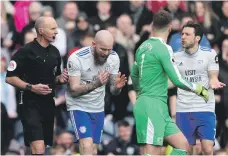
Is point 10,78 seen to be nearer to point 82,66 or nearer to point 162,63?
point 82,66

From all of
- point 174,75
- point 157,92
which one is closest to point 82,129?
point 157,92

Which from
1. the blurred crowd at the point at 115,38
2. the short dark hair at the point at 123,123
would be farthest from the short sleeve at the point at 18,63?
the short dark hair at the point at 123,123

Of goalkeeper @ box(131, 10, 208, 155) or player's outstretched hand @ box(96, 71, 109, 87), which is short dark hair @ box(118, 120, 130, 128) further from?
goalkeeper @ box(131, 10, 208, 155)

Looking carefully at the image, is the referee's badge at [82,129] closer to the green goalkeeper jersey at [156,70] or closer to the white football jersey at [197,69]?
the green goalkeeper jersey at [156,70]

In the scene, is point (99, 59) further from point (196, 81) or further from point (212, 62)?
point (212, 62)

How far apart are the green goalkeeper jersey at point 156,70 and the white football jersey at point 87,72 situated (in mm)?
1123

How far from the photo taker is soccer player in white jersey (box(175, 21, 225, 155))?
15.8m

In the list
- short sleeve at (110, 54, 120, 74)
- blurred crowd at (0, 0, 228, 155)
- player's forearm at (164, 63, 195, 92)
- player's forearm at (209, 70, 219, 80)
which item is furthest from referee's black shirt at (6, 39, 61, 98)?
blurred crowd at (0, 0, 228, 155)

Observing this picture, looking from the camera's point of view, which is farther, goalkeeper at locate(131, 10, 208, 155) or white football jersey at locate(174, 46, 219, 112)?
white football jersey at locate(174, 46, 219, 112)

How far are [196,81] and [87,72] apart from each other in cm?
198

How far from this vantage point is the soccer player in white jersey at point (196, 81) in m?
15.8

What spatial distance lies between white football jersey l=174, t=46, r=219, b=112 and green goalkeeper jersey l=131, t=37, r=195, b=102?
6.53ft

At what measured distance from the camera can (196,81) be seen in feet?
51.7

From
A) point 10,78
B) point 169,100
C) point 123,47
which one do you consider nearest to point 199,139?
point 169,100
